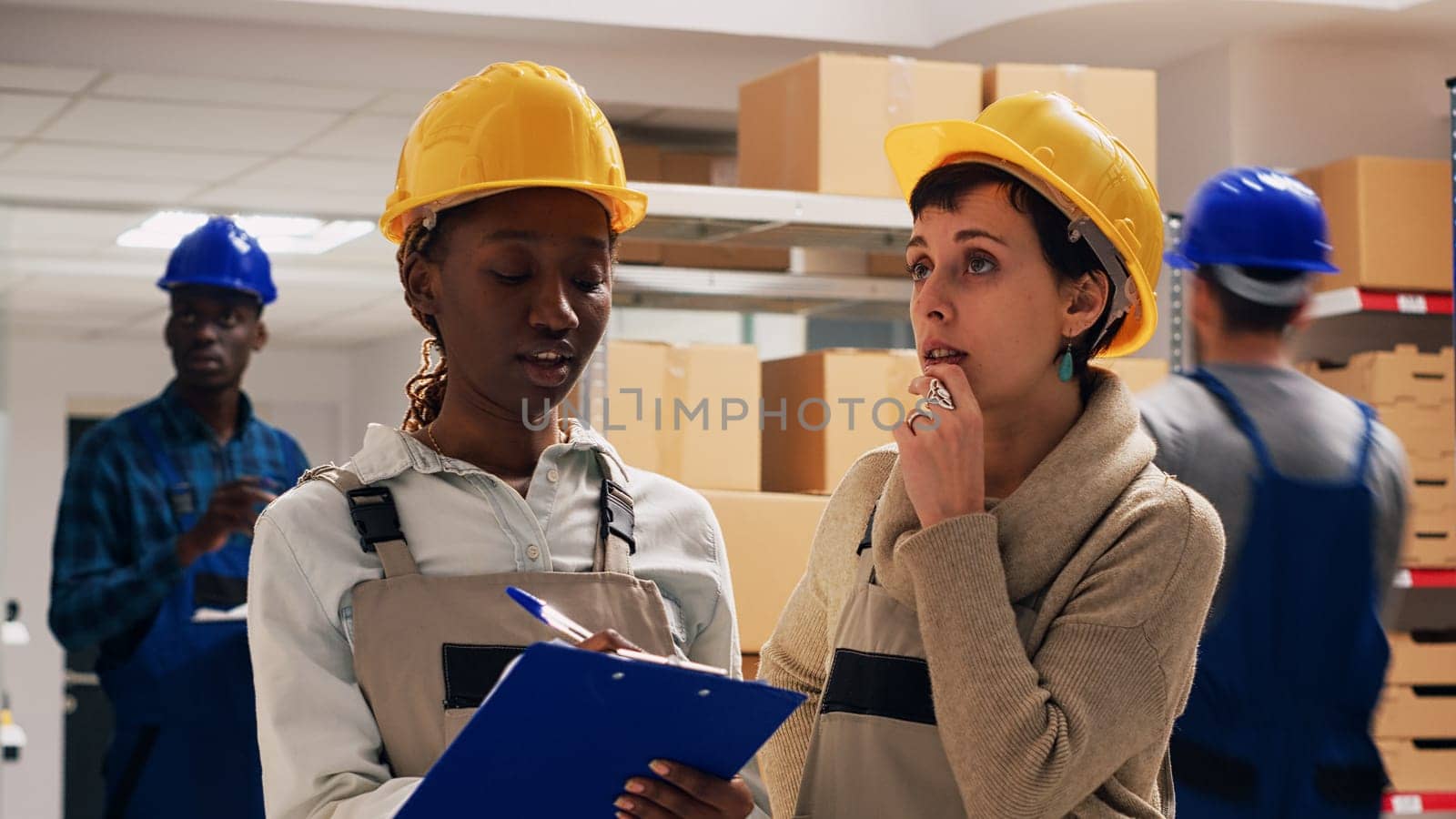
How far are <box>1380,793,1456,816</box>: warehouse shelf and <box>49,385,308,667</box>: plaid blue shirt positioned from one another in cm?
289

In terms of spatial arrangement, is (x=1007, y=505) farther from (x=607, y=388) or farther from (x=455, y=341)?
(x=607, y=388)

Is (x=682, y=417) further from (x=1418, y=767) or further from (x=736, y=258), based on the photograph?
(x=1418, y=767)

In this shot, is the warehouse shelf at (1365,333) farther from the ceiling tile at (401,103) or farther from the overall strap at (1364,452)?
the ceiling tile at (401,103)

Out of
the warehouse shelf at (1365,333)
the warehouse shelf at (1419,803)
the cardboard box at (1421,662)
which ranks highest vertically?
the warehouse shelf at (1365,333)

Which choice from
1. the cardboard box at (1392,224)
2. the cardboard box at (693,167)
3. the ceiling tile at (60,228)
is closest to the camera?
the cardboard box at (1392,224)

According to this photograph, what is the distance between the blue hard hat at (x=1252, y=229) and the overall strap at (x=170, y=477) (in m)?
2.16

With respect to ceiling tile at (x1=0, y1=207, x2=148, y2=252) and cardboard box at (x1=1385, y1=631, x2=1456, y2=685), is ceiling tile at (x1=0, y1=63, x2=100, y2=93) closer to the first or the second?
ceiling tile at (x1=0, y1=207, x2=148, y2=252)

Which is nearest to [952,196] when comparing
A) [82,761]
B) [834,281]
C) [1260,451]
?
[1260,451]

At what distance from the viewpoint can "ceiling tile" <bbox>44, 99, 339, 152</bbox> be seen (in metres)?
5.83

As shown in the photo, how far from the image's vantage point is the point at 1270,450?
254 centimetres

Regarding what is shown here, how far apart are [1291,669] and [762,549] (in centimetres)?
116

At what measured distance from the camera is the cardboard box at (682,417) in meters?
3.37

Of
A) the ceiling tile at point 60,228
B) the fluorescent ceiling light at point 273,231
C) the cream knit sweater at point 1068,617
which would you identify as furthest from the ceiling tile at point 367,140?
the cream knit sweater at point 1068,617

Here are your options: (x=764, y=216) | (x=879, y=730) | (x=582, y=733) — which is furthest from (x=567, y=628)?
(x=764, y=216)
